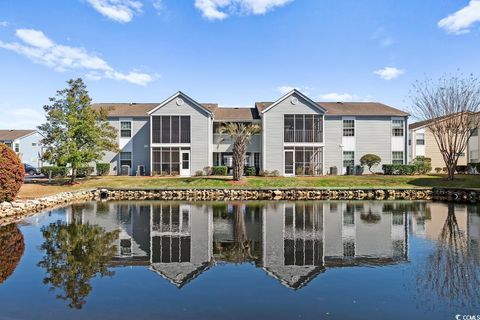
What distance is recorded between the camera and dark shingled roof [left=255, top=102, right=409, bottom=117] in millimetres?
40156

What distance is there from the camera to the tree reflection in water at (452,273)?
8.06 m

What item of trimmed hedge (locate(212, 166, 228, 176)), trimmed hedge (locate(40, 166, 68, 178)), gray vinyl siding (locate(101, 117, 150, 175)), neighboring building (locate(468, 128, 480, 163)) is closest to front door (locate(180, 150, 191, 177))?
trimmed hedge (locate(212, 166, 228, 176))

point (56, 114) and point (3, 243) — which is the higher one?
point (56, 114)

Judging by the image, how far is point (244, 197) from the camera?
28922 mm

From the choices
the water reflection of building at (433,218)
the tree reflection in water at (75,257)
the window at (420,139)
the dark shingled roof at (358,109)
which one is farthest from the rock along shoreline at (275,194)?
the window at (420,139)

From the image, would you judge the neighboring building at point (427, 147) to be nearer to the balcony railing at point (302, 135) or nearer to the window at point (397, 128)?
the window at point (397, 128)

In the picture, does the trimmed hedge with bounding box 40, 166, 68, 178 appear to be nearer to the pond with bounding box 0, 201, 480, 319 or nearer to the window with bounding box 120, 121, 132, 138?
the window with bounding box 120, 121, 132, 138

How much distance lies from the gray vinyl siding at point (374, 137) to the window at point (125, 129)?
25.9 m

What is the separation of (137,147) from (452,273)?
35.7 metres

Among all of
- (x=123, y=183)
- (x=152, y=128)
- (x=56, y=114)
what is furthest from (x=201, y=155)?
(x=56, y=114)

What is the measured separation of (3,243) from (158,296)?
8.19 meters

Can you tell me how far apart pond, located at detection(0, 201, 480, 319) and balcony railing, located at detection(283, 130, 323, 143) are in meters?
20.1

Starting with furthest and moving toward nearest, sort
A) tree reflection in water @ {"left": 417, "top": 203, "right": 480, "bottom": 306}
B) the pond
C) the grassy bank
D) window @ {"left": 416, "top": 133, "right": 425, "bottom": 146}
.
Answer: window @ {"left": 416, "top": 133, "right": 425, "bottom": 146} → the grassy bank → tree reflection in water @ {"left": 417, "top": 203, "right": 480, "bottom": 306} → the pond

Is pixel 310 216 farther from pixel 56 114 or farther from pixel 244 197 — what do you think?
pixel 56 114
